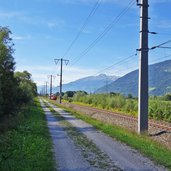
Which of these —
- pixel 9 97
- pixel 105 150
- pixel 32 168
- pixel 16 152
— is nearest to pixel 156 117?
→ pixel 9 97

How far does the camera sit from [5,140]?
768 inches

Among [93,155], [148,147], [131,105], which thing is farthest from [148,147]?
[131,105]

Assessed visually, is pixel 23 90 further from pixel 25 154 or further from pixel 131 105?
pixel 25 154

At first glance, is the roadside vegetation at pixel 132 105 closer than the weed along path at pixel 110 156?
No

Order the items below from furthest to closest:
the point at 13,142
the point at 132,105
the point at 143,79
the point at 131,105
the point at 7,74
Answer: the point at 131,105, the point at 132,105, the point at 7,74, the point at 143,79, the point at 13,142

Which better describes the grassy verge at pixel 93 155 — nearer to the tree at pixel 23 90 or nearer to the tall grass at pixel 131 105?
the tree at pixel 23 90

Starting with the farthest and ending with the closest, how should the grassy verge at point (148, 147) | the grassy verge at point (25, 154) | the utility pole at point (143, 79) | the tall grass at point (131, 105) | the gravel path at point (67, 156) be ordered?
the tall grass at point (131, 105)
the utility pole at point (143, 79)
the grassy verge at point (148, 147)
the gravel path at point (67, 156)
the grassy verge at point (25, 154)

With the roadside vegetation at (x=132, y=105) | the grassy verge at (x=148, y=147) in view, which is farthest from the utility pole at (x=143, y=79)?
the roadside vegetation at (x=132, y=105)

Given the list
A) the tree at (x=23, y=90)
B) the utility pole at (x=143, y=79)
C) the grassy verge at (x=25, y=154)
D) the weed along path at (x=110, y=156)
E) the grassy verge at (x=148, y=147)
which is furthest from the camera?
the tree at (x=23, y=90)

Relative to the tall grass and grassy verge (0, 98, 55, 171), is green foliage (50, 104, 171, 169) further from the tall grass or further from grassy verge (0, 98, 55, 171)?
the tall grass

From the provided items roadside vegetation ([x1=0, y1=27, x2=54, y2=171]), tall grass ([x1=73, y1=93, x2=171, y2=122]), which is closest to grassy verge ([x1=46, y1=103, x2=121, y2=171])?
roadside vegetation ([x1=0, y1=27, x2=54, y2=171])

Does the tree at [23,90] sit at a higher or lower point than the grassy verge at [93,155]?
higher

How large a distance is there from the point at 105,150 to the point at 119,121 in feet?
49.4

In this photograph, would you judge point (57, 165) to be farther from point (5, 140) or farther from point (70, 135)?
point (70, 135)
